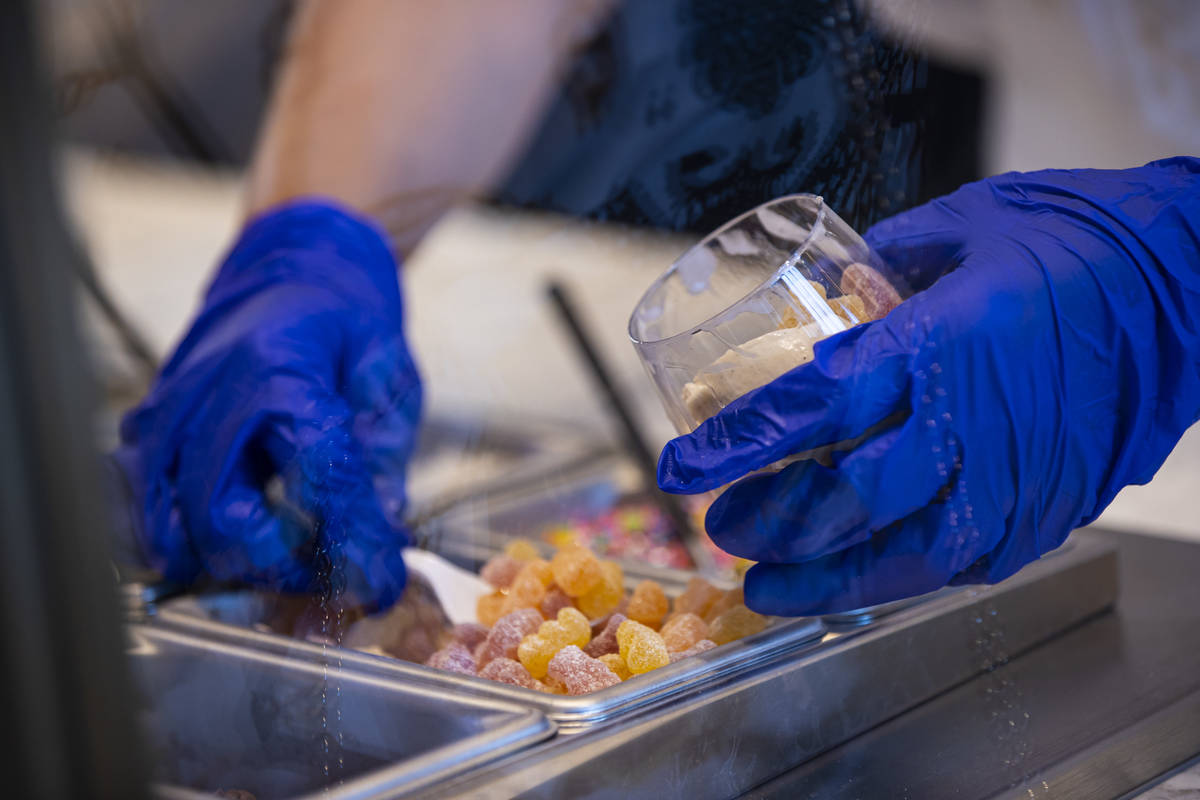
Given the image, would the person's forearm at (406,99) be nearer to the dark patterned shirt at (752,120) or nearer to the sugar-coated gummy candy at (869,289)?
the dark patterned shirt at (752,120)

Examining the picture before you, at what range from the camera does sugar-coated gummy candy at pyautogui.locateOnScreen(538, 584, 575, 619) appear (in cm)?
85

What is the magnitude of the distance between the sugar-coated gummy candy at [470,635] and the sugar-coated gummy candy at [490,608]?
0.09ft

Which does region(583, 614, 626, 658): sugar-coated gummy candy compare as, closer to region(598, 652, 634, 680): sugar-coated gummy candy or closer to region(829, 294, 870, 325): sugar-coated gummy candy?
region(598, 652, 634, 680): sugar-coated gummy candy

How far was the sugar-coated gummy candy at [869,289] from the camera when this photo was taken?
0.68m

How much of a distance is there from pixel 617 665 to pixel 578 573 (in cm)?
13

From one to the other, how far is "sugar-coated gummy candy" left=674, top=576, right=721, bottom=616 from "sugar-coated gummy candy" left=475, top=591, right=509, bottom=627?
0.16 metres

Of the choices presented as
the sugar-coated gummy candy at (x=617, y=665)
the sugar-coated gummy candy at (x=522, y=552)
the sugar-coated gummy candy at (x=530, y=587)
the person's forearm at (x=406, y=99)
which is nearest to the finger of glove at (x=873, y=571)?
the sugar-coated gummy candy at (x=617, y=665)

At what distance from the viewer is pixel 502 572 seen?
942mm

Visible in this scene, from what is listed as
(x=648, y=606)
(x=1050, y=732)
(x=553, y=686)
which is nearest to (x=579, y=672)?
(x=553, y=686)

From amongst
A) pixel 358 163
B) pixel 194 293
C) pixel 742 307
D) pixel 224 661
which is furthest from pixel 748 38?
pixel 194 293

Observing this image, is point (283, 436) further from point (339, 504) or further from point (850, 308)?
point (850, 308)

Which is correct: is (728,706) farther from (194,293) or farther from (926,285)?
(194,293)

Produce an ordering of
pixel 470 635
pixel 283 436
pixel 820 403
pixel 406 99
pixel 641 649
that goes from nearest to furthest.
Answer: pixel 820 403 → pixel 641 649 → pixel 470 635 → pixel 283 436 → pixel 406 99

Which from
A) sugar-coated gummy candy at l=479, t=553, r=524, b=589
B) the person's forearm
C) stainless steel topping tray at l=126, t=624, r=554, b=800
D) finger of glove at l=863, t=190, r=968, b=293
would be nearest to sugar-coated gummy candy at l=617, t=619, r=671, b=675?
stainless steel topping tray at l=126, t=624, r=554, b=800
